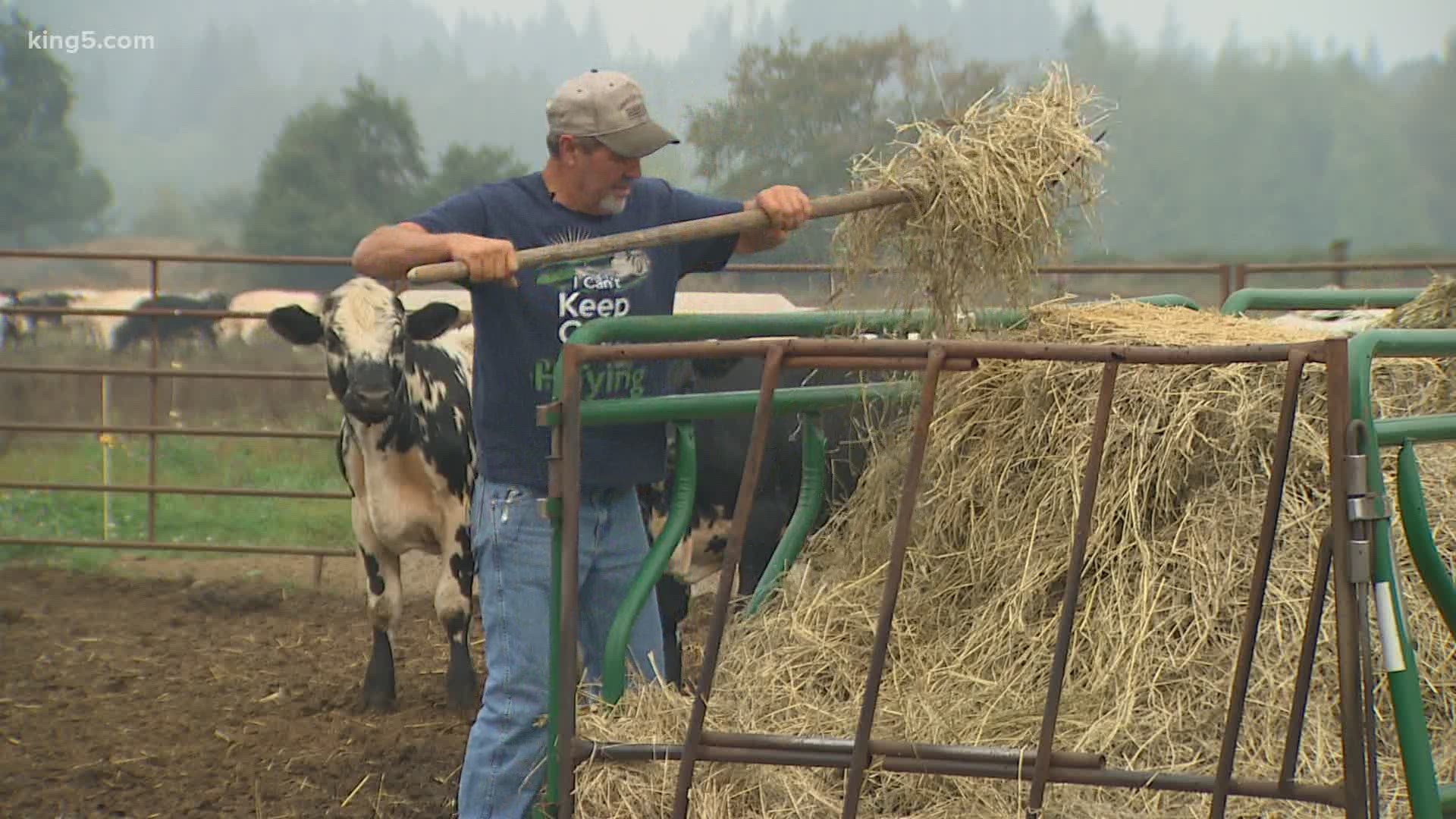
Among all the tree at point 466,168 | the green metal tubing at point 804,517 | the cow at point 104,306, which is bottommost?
the green metal tubing at point 804,517

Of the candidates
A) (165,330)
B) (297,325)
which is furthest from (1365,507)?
(165,330)

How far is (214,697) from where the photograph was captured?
5.76m

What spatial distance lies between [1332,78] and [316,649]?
31457 mm

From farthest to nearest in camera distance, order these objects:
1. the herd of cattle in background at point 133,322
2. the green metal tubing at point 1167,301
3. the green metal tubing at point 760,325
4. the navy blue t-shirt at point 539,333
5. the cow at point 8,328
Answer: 1. the herd of cattle in background at point 133,322
2. the cow at point 8,328
3. the green metal tubing at point 1167,301
4. the navy blue t-shirt at point 539,333
5. the green metal tubing at point 760,325

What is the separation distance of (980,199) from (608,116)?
781mm

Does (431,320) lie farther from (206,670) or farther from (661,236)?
(661,236)

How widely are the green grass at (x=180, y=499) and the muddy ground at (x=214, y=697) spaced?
3.29 ft

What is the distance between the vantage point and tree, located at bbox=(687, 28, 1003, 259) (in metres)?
4.25

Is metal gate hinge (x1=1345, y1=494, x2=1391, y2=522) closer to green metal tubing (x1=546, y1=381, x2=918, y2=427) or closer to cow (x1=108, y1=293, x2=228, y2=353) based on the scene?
green metal tubing (x1=546, y1=381, x2=918, y2=427)

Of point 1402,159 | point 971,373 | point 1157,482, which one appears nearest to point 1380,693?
point 1157,482

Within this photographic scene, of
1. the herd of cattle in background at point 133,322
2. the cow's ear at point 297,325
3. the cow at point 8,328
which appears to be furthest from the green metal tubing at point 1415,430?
the cow at point 8,328

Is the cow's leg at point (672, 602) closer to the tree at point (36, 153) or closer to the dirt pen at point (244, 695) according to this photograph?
the dirt pen at point (244, 695)

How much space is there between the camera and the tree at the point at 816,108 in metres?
4.25

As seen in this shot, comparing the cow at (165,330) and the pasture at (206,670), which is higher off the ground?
the cow at (165,330)
